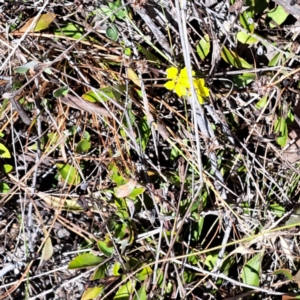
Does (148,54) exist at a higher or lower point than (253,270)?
higher

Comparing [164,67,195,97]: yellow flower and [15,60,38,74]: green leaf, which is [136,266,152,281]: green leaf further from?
[15,60,38,74]: green leaf

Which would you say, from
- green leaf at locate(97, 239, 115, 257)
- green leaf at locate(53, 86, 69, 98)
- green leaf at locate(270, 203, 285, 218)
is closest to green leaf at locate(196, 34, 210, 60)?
green leaf at locate(53, 86, 69, 98)

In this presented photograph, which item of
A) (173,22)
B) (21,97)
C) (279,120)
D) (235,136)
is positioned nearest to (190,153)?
(235,136)

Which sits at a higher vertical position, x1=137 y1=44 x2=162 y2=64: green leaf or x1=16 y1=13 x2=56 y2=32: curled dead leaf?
x1=16 y1=13 x2=56 y2=32: curled dead leaf

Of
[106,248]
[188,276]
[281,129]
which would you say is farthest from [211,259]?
[281,129]

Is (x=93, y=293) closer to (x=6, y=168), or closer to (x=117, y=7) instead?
(x=6, y=168)

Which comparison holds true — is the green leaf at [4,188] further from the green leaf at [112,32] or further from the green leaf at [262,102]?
the green leaf at [262,102]

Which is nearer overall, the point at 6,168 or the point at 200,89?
the point at 200,89
